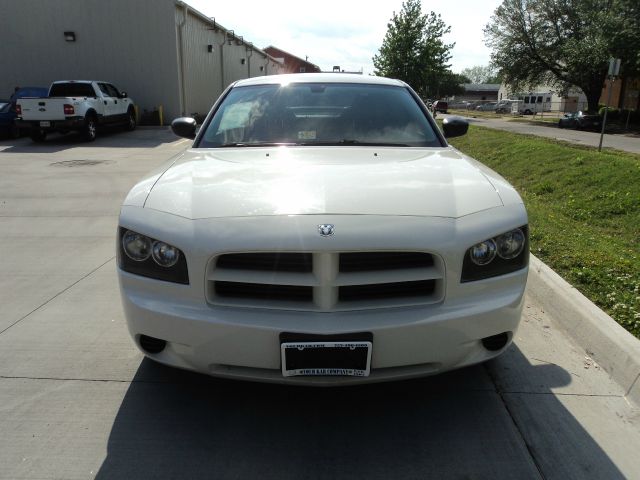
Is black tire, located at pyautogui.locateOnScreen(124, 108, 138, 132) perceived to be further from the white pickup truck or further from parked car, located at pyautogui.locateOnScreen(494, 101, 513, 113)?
parked car, located at pyautogui.locateOnScreen(494, 101, 513, 113)

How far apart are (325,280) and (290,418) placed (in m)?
0.84

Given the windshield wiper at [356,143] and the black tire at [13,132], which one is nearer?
the windshield wiper at [356,143]

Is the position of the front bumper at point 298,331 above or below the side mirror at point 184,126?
below

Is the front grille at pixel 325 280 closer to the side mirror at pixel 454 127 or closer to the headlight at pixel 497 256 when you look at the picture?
the headlight at pixel 497 256

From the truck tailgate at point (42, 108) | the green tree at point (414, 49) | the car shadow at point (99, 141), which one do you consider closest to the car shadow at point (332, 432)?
the car shadow at point (99, 141)

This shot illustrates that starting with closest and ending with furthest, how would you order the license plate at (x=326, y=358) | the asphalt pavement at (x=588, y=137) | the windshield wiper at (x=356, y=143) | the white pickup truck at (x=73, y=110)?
the license plate at (x=326, y=358) < the windshield wiper at (x=356, y=143) < the white pickup truck at (x=73, y=110) < the asphalt pavement at (x=588, y=137)

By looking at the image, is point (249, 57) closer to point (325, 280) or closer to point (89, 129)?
point (89, 129)

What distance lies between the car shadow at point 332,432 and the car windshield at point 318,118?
157 centimetres

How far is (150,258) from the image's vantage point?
2293 millimetres

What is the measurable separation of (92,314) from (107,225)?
2951 mm

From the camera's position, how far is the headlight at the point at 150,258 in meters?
2.22

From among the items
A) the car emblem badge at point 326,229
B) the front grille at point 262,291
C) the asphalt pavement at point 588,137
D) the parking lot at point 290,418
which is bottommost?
the asphalt pavement at point 588,137

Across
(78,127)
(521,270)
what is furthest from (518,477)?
(78,127)

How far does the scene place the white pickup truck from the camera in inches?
600
